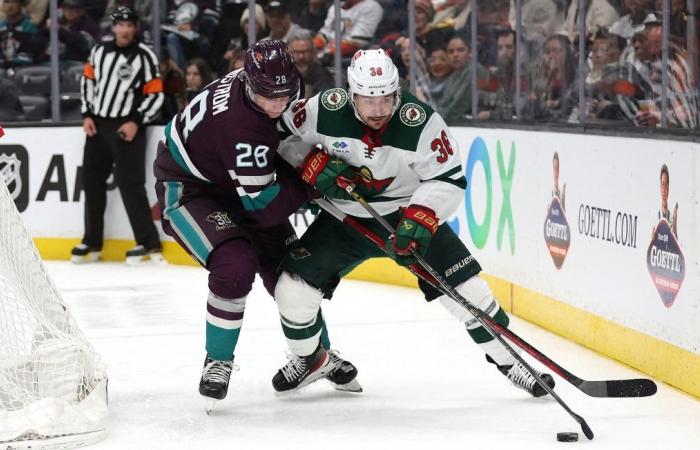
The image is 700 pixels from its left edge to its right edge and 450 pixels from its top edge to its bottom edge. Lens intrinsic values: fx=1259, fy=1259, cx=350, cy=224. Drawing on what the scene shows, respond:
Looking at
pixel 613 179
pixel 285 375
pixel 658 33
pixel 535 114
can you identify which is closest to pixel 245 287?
pixel 285 375

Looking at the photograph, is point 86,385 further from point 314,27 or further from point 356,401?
point 314,27

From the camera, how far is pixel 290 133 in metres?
3.64

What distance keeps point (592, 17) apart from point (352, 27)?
6.16 feet

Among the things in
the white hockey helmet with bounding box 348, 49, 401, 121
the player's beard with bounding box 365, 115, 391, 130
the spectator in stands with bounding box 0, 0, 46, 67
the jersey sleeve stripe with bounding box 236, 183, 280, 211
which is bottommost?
the jersey sleeve stripe with bounding box 236, 183, 280, 211

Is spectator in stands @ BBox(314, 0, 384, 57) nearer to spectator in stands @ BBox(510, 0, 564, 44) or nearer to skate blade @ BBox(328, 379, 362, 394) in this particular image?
spectator in stands @ BBox(510, 0, 564, 44)

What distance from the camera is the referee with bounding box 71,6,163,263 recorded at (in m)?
6.69

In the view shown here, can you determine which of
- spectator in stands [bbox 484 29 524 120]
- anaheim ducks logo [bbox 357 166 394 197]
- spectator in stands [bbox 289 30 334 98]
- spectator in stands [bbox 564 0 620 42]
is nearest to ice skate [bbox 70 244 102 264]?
spectator in stands [bbox 289 30 334 98]

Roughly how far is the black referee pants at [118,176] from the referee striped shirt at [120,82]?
0.21ft

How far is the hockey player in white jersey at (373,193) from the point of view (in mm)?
3430

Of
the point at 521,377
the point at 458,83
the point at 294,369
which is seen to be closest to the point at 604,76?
the point at 458,83

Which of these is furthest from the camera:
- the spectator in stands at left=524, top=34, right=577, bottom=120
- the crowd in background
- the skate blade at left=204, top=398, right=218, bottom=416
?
the spectator in stands at left=524, top=34, right=577, bottom=120

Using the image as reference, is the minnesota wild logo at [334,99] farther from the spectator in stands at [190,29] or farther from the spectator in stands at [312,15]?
the spectator in stands at [190,29]

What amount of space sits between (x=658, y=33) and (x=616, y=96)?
0.40m

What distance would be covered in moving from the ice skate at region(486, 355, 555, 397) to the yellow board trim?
41cm
